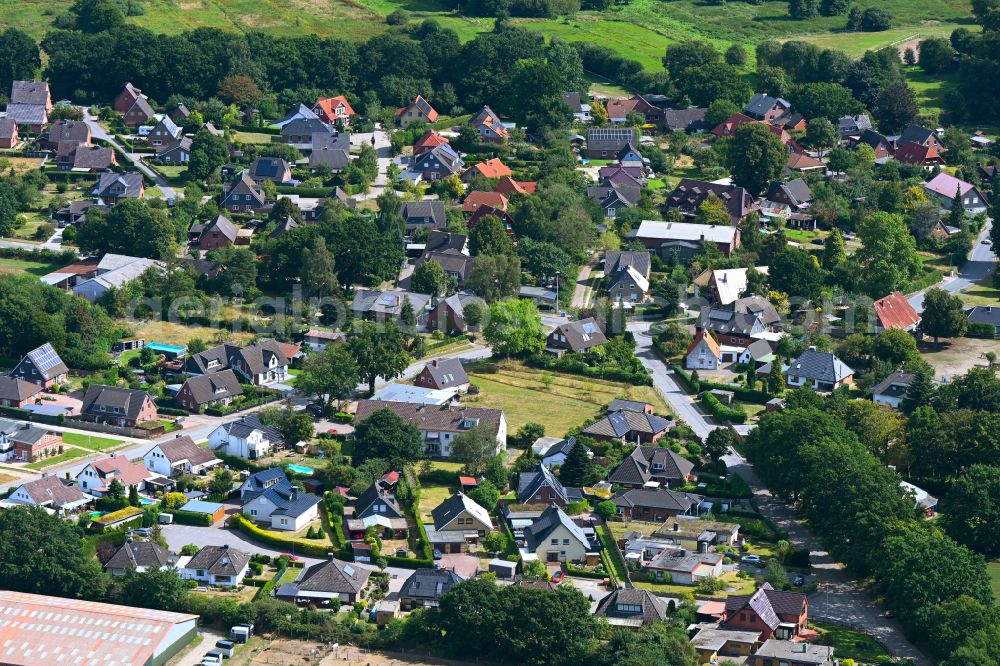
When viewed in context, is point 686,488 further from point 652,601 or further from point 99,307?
point 99,307

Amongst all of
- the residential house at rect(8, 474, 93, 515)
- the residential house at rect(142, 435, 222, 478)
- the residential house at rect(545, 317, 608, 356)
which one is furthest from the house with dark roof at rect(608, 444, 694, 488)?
the residential house at rect(8, 474, 93, 515)

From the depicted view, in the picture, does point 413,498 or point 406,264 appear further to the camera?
point 406,264

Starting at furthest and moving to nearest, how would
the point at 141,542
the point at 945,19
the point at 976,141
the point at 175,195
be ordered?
the point at 945,19 → the point at 976,141 → the point at 175,195 → the point at 141,542

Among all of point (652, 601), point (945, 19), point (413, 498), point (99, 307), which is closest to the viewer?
point (652, 601)

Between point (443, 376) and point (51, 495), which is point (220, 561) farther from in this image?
point (443, 376)

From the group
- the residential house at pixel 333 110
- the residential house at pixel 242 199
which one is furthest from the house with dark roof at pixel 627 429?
the residential house at pixel 333 110

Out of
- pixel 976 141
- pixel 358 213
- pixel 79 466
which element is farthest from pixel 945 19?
pixel 79 466

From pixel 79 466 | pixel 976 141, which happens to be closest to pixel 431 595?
pixel 79 466
